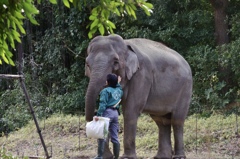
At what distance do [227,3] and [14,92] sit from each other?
298 inches

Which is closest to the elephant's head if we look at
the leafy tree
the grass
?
the grass

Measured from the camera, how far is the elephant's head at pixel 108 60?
9484mm

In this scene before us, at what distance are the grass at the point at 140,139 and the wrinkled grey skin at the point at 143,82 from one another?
83 cm

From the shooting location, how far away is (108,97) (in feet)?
29.2

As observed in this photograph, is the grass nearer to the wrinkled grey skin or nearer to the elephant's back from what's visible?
the wrinkled grey skin

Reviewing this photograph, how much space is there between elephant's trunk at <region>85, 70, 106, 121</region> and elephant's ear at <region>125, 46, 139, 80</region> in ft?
1.50

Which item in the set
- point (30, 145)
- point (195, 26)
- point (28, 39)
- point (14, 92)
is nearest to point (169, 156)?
point (30, 145)

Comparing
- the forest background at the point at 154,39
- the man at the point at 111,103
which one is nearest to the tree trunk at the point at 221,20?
the forest background at the point at 154,39

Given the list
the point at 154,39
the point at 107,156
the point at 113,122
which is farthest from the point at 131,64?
the point at 154,39

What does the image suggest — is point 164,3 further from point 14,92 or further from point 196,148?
point 196,148

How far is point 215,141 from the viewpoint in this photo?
12.9 m

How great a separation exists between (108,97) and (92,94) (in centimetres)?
48

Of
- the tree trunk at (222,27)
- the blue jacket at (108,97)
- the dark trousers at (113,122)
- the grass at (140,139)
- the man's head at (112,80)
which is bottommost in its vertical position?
the grass at (140,139)

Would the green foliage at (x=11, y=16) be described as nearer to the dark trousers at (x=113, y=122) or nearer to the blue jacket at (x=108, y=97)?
the blue jacket at (x=108, y=97)
